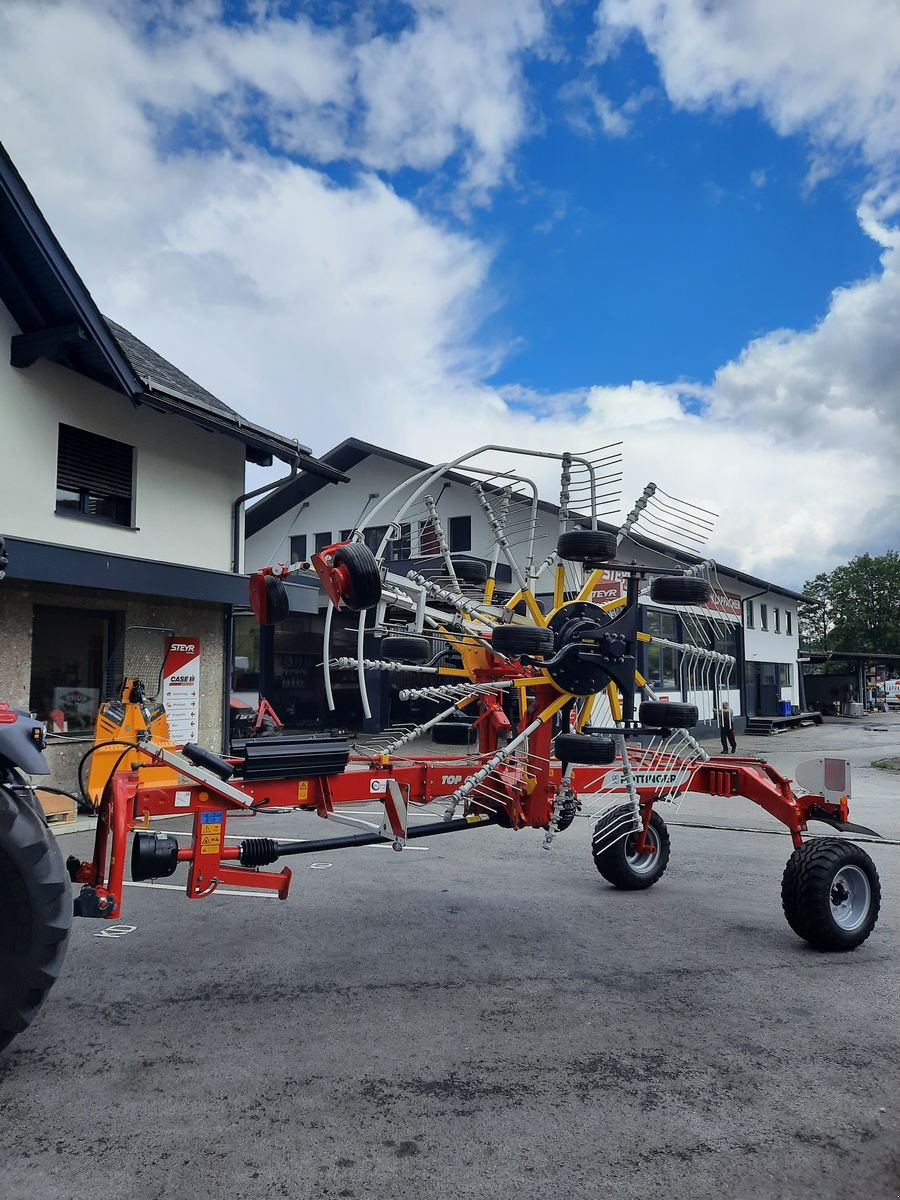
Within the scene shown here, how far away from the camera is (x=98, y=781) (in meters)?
10.1

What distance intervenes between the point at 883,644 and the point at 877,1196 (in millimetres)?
68516

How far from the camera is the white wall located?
33.0 ft

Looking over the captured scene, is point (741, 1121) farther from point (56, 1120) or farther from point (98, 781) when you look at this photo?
point (98, 781)

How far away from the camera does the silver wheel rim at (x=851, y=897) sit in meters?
5.64

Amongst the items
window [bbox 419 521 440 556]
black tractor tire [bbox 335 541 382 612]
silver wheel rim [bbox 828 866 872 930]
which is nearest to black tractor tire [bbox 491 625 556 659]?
black tractor tire [bbox 335 541 382 612]

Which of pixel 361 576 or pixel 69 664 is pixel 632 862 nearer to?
pixel 361 576

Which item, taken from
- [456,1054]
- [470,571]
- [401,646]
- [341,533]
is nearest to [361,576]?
[401,646]

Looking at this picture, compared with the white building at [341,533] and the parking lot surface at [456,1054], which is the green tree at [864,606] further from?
the parking lot surface at [456,1054]

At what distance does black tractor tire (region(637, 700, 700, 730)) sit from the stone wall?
213 inches

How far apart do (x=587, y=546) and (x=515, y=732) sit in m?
1.57

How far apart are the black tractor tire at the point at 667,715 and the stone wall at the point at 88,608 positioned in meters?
5.42

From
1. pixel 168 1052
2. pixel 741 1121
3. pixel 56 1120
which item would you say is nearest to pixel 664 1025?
pixel 741 1121

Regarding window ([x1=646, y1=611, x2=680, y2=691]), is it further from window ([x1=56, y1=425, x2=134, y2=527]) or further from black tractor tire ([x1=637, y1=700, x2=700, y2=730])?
window ([x1=56, y1=425, x2=134, y2=527])

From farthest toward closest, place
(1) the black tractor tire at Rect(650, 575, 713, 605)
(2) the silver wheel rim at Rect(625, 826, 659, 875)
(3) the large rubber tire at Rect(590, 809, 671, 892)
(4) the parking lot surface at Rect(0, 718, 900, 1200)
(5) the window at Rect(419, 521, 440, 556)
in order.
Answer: (2) the silver wheel rim at Rect(625, 826, 659, 875)
(3) the large rubber tire at Rect(590, 809, 671, 892)
(5) the window at Rect(419, 521, 440, 556)
(1) the black tractor tire at Rect(650, 575, 713, 605)
(4) the parking lot surface at Rect(0, 718, 900, 1200)
